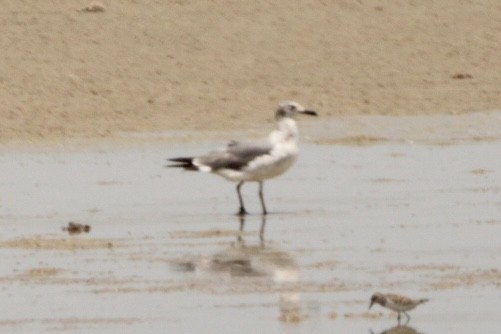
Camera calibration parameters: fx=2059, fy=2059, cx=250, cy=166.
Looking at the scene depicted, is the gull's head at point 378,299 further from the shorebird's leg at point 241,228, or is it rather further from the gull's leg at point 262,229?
the shorebird's leg at point 241,228

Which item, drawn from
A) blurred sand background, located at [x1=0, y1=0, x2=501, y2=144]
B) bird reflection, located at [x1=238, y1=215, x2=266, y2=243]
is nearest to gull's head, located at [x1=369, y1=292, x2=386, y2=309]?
bird reflection, located at [x1=238, y1=215, x2=266, y2=243]

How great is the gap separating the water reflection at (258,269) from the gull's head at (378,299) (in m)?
0.40

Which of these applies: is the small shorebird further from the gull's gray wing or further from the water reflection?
the gull's gray wing

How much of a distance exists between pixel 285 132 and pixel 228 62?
772cm

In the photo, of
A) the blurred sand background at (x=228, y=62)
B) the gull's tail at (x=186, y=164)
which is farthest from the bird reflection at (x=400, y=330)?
the blurred sand background at (x=228, y=62)

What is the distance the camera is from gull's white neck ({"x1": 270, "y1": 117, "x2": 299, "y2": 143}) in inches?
663

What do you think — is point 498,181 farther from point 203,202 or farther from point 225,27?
point 225,27

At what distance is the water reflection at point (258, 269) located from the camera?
12.5 m

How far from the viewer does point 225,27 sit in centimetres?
2559

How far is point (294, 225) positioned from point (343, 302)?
10.9 ft

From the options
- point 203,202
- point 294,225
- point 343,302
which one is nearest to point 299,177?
point 203,202

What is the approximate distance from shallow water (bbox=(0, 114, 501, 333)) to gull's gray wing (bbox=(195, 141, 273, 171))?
0.35 m

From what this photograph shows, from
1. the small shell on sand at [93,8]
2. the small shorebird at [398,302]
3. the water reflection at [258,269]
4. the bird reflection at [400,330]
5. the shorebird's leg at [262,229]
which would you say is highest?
the small shell on sand at [93,8]

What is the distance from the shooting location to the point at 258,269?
13578mm
